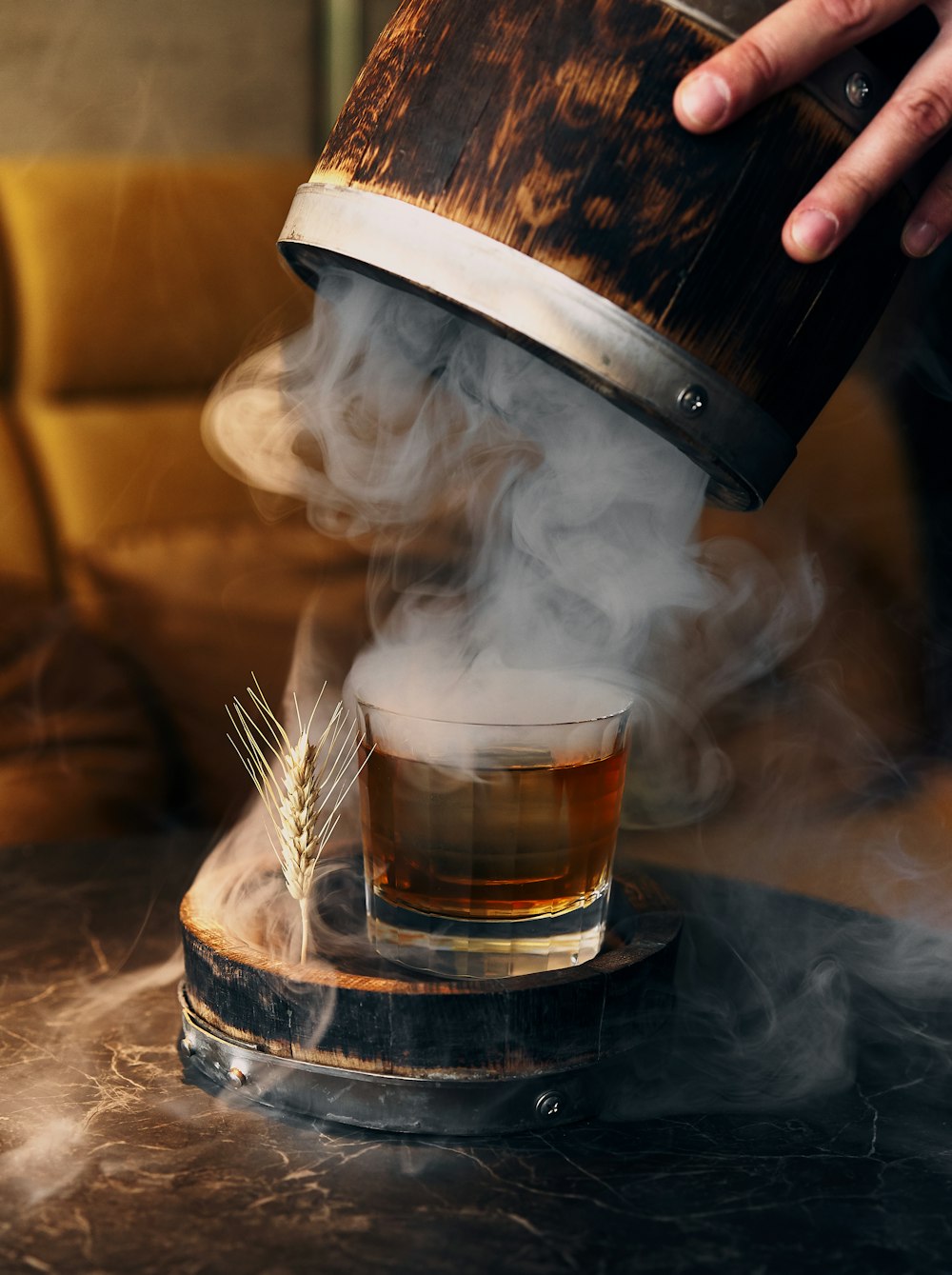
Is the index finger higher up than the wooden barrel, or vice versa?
→ the index finger

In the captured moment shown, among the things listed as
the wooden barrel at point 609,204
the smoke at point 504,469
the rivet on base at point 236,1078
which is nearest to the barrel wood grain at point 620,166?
the wooden barrel at point 609,204

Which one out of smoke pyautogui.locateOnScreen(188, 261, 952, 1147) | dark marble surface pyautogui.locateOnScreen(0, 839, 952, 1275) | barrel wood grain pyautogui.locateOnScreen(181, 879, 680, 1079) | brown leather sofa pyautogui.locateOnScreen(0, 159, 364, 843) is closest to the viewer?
dark marble surface pyautogui.locateOnScreen(0, 839, 952, 1275)

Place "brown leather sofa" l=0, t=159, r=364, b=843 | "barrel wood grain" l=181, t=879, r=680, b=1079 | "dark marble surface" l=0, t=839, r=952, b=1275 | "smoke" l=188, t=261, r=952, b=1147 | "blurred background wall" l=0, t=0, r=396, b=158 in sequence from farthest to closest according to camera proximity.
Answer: "blurred background wall" l=0, t=0, r=396, b=158
"brown leather sofa" l=0, t=159, r=364, b=843
"smoke" l=188, t=261, r=952, b=1147
"barrel wood grain" l=181, t=879, r=680, b=1079
"dark marble surface" l=0, t=839, r=952, b=1275

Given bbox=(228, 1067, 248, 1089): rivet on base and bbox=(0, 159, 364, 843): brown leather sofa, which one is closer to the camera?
bbox=(228, 1067, 248, 1089): rivet on base

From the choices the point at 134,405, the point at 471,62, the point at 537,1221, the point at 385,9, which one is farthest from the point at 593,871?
the point at 385,9

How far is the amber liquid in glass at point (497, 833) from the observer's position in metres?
1.00

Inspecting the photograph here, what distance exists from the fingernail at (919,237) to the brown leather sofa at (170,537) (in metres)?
1.59

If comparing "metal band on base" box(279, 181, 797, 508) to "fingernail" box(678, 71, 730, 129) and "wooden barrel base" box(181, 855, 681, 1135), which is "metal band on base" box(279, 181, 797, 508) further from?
"wooden barrel base" box(181, 855, 681, 1135)

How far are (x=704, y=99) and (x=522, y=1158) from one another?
2.24 ft

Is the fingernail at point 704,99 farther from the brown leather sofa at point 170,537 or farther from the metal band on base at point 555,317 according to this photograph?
the brown leather sofa at point 170,537

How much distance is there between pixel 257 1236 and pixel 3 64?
110 inches

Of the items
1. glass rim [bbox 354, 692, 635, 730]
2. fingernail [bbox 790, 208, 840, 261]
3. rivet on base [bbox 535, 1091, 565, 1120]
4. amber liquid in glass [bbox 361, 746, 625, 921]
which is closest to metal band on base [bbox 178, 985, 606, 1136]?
rivet on base [bbox 535, 1091, 565, 1120]

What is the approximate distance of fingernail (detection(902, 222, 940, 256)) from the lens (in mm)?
954

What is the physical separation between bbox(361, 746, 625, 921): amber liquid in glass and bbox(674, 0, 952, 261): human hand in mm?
412
